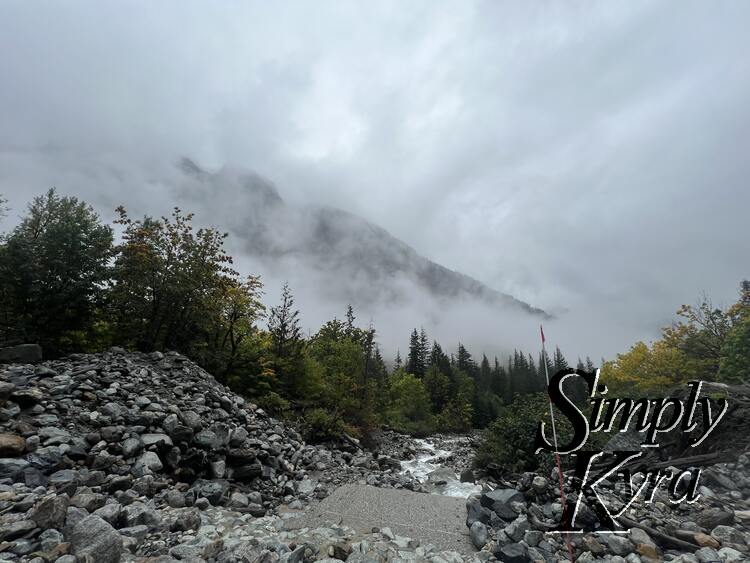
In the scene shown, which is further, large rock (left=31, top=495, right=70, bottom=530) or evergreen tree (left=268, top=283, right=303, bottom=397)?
evergreen tree (left=268, top=283, right=303, bottom=397)

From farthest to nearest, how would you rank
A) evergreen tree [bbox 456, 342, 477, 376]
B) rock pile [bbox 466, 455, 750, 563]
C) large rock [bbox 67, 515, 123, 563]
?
evergreen tree [bbox 456, 342, 477, 376] → rock pile [bbox 466, 455, 750, 563] → large rock [bbox 67, 515, 123, 563]

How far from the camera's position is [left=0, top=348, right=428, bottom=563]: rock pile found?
4215 millimetres

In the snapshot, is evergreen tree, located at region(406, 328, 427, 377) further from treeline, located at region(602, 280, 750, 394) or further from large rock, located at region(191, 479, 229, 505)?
large rock, located at region(191, 479, 229, 505)

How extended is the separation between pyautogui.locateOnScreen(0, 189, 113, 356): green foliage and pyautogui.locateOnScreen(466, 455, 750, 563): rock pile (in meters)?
14.1

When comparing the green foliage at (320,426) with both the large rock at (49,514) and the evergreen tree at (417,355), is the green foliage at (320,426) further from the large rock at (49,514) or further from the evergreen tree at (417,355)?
the evergreen tree at (417,355)

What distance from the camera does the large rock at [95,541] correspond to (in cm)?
381

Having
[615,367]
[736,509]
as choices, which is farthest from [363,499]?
[615,367]

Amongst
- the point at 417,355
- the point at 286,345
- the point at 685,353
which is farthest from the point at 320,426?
the point at 417,355

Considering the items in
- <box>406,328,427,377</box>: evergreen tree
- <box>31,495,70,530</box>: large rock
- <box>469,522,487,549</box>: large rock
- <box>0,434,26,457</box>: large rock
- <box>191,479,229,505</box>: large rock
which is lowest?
<box>469,522,487,549</box>: large rock

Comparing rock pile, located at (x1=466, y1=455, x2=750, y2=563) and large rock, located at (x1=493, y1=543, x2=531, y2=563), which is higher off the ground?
rock pile, located at (x1=466, y1=455, x2=750, y2=563)

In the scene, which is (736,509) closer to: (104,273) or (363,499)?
(363,499)

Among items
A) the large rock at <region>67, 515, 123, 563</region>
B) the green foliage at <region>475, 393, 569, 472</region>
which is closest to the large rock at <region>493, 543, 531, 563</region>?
the green foliage at <region>475, 393, 569, 472</region>

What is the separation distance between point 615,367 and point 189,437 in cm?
3622

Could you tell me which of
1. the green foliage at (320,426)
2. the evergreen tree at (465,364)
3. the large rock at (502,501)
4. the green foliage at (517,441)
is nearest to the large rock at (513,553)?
the large rock at (502,501)
